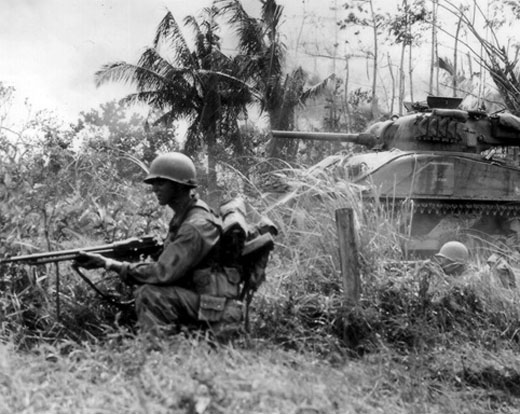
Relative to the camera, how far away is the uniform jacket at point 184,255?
525 cm

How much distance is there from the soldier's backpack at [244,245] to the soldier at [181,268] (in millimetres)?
85

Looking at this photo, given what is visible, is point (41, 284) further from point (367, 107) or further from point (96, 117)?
point (96, 117)

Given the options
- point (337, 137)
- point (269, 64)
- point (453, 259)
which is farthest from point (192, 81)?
point (453, 259)

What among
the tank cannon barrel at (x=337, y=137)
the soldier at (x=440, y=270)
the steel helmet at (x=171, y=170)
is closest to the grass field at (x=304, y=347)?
the soldier at (x=440, y=270)

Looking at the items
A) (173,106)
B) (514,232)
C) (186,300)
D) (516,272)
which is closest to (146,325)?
(186,300)

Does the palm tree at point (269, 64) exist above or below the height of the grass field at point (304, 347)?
above

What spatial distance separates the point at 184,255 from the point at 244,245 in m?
0.47

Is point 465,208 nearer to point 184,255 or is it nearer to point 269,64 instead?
point 184,255

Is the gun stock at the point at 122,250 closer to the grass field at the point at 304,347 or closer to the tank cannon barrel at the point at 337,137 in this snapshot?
the grass field at the point at 304,347

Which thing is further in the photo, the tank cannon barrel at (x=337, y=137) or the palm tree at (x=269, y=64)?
the palm tree at (x=269, y=64)

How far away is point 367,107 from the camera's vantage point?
30406 mm

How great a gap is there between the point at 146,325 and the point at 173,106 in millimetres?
20908

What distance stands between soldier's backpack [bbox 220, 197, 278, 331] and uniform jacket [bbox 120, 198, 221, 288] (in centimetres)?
11

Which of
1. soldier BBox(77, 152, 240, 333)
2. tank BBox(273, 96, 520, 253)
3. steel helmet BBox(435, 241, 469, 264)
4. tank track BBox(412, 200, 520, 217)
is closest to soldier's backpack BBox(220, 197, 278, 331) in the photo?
soldier BBox(77, 152, 240, 333)
